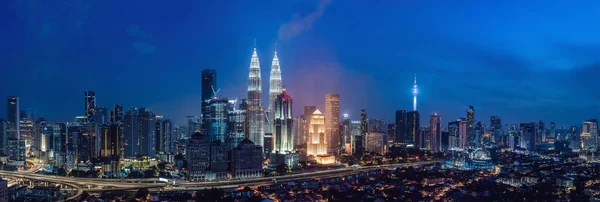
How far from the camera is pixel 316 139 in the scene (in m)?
18.7

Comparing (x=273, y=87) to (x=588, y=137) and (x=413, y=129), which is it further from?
(x=588, y=137)

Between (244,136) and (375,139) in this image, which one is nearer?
(244,136)

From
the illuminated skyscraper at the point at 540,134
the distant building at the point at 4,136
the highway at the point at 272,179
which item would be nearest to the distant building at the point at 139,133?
the distant building at the point at 4,136

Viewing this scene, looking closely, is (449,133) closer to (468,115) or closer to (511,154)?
(468,115)

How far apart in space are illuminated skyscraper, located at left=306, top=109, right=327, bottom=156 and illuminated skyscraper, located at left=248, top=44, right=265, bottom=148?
69.8 inches

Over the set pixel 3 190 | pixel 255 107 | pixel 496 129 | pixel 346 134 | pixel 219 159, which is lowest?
pixel 3 190

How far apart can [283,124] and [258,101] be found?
1.55 m

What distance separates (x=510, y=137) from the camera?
958 inches

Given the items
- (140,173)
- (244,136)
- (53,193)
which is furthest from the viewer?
(244,136)

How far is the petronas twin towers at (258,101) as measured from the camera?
1864 cm

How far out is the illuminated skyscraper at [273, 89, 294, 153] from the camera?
17734 millimetres

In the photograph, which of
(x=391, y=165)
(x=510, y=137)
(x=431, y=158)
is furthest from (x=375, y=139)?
(x=510, y=137)

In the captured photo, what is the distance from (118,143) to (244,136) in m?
4.26

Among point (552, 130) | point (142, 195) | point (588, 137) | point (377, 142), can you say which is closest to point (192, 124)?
point (377, 142)
